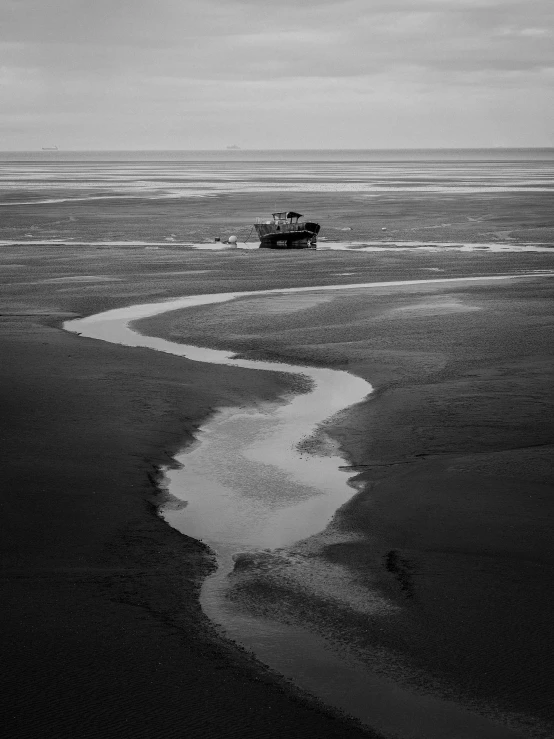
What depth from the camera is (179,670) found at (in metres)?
6.45

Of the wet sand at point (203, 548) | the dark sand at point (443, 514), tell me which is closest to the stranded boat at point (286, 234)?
the wet sand at point (203, 548)

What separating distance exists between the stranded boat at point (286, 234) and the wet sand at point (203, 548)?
63.6 ft

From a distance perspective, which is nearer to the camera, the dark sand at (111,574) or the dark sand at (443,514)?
the dark sand at (111,574)

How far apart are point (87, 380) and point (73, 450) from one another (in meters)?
3.80

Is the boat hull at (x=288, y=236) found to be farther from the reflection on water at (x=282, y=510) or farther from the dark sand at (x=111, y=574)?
the dark sand at (x=111, y=574)

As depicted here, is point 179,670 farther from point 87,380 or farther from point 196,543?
point 87,380

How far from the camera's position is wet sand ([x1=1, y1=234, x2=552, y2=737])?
623 centimetres

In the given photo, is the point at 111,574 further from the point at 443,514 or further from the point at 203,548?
the point at 443,514

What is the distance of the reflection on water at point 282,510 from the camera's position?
20.1 feet

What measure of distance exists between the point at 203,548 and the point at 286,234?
31459 mm

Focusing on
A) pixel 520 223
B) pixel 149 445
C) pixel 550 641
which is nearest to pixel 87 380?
pixel 149 445

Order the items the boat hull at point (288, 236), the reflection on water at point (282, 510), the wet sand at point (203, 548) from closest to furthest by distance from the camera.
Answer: the reflection on water at point (282, 510)
the wet sand at point (203, 548)
the boat hull at point (288, 236)

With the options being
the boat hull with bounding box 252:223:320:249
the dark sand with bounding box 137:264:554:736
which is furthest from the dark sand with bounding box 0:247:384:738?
the boat hull with bounding box 252:223:320:249

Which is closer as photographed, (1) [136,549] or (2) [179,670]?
(2) [179,670]
